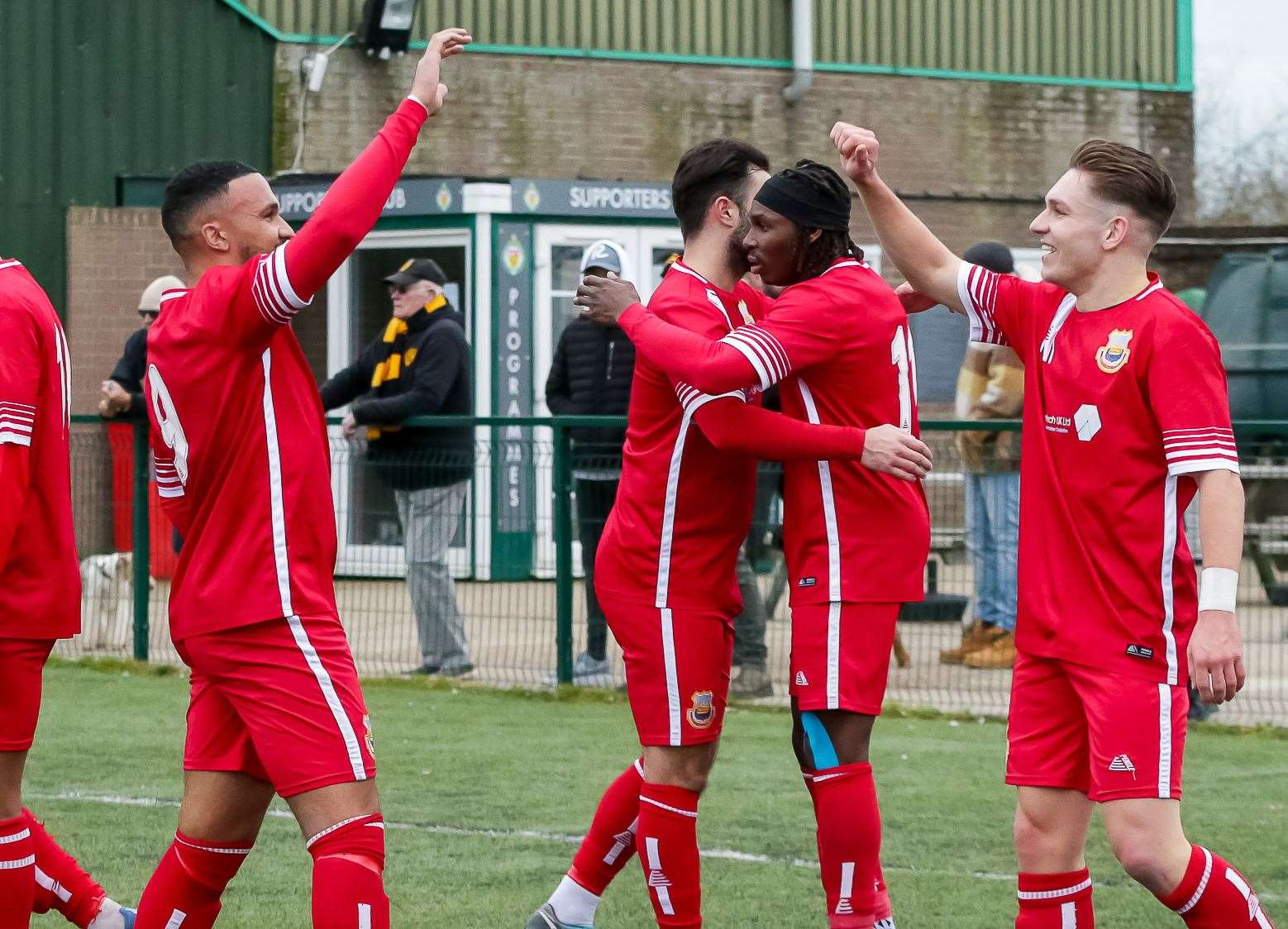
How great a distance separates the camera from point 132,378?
11.9m

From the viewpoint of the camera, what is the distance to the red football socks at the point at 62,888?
17.2 feet

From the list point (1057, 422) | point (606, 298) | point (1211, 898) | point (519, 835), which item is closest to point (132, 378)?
point (519, 835)

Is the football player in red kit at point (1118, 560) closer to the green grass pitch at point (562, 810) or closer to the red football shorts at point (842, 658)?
the red football shorts at point (842, 658)

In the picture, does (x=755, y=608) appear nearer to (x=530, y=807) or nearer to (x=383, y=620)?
(x=383, y=620)

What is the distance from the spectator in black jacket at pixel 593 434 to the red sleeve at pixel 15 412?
5772mm

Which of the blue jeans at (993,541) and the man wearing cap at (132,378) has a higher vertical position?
the man wearing cap at (132,378)

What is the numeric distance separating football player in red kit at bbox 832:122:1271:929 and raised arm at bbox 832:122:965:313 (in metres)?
0.41

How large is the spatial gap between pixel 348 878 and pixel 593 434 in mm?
6208

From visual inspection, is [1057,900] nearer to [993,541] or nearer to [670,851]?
[670,851]

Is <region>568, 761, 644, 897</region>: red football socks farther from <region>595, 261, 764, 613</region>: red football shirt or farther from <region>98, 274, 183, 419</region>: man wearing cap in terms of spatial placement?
<region>98, 274, 183, 419</region>: man wearing cap

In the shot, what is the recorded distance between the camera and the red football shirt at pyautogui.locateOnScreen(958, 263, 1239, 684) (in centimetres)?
424

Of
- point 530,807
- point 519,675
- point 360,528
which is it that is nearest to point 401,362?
point 360,528

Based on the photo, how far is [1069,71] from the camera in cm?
2014

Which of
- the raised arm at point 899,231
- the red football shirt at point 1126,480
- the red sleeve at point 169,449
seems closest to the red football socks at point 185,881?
the red sleeve at point 169,449
